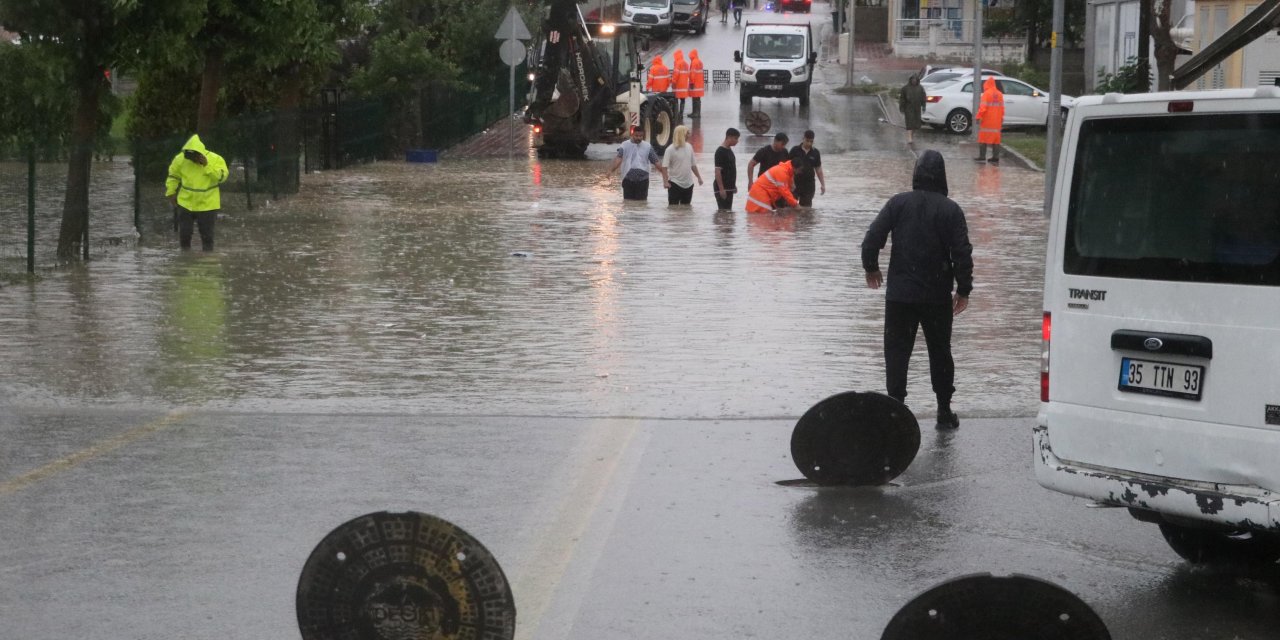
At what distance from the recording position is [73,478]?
29.7ft

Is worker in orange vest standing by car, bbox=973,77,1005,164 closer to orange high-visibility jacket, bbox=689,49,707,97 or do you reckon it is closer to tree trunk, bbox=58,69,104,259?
orange high-visibility jacket, bbox=689,49,707,97

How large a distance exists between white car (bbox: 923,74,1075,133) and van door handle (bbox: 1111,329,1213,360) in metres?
37.5

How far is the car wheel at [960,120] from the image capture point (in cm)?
4378

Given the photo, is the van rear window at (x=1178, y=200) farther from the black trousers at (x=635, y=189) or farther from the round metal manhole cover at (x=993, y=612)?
the black trousers at (x=635, y=189)

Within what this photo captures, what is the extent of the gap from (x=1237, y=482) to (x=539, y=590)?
8.84ft

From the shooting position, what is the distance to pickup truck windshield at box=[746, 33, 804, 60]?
51.7 meters

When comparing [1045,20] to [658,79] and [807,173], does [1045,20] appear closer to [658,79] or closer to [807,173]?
[658,79]

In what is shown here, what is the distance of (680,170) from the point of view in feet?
86.3

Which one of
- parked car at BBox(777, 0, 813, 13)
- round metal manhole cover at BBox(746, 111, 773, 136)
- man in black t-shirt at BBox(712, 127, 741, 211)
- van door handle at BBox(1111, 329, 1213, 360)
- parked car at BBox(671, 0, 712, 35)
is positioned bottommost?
van door handle at BBox(1111, 329, 1213, 360)

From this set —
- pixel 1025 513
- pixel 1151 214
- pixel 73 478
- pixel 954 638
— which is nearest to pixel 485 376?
pixel 73 478

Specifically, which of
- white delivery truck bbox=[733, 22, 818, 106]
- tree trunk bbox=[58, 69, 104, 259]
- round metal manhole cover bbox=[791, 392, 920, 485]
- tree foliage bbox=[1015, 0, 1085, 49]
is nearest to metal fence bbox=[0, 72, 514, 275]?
tree trunk bbox=[58, 69, 104, 259]

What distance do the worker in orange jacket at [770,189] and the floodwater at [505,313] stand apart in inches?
16.4

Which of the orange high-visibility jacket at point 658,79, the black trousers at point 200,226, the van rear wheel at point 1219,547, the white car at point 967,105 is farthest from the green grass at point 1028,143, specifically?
the van rear wheel at point 1219,547

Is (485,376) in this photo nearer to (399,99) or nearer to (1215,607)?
(1215,607)
